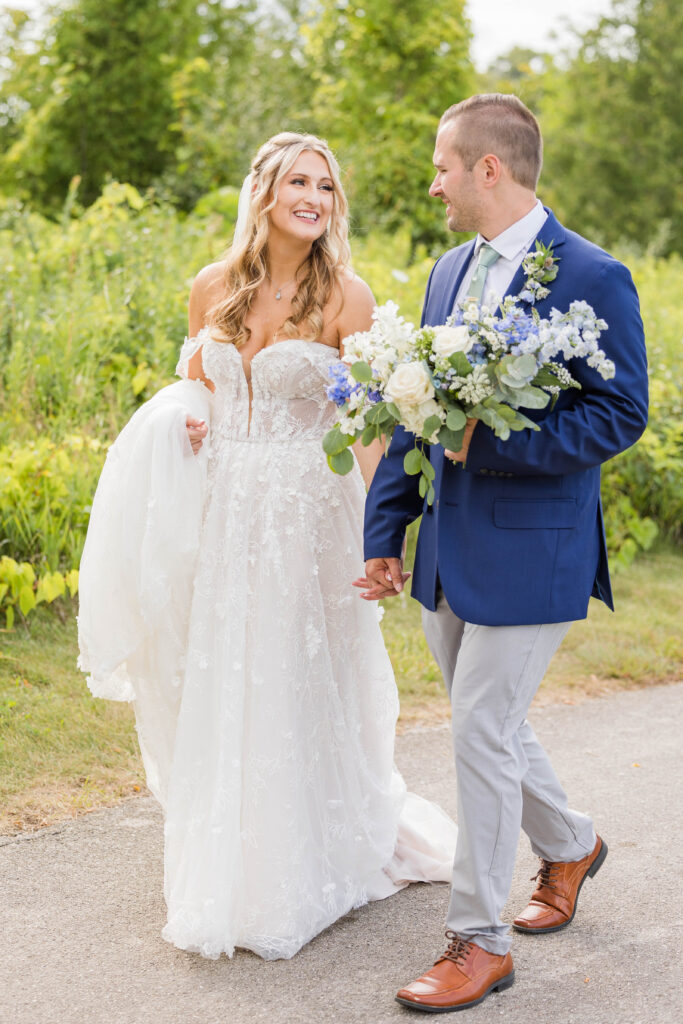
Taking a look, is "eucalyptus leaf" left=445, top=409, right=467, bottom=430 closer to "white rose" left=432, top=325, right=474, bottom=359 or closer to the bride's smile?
"white rose" left=432, top=325, right=474, bottom=359

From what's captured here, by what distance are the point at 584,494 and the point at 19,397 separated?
4.48 metres

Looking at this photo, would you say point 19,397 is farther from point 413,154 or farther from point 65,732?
point 413,154

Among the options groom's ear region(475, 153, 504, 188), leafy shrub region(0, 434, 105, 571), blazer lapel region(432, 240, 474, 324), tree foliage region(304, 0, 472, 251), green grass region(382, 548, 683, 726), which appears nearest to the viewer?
groom's ear region(475, 153, 504, 188)

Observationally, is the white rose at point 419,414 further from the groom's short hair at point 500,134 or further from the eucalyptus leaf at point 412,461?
the groom's short hair at point 500,134

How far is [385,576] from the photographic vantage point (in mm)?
3316

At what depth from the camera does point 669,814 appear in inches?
173

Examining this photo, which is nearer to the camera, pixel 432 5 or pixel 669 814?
pixel 669 814

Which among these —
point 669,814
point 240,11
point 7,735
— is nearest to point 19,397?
point 7,735

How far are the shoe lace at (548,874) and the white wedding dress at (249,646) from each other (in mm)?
481

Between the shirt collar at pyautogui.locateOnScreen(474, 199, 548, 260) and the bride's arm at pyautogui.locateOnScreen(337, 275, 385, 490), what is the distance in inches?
25.8

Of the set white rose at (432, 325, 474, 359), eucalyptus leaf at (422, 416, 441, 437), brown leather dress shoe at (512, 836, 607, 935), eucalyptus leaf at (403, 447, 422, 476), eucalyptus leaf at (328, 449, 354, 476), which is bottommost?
brown leather dress shoe at (512, 836, 607, 935)

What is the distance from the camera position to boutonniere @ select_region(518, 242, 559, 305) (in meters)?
2.91

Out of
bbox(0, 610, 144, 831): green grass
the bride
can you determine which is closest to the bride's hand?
the bride

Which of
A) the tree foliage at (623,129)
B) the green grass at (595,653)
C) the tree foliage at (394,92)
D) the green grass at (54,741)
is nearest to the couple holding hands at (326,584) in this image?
the green grass at (54,741)
